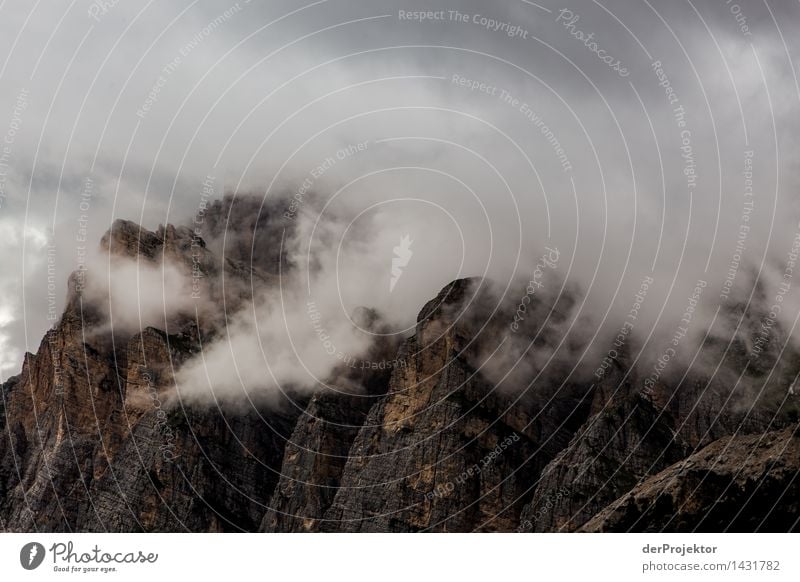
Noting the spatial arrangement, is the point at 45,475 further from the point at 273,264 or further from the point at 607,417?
the point at 607,417

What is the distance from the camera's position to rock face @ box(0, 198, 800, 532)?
80.4 metres

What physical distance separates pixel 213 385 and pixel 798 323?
90.0 m

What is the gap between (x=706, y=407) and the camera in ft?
308

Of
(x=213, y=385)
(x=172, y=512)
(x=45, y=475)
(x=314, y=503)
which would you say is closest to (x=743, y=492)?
(x=314, y=503)
